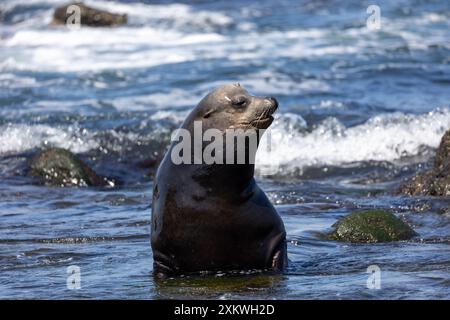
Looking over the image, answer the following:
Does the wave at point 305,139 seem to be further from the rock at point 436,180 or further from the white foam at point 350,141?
the rock at point 436,180

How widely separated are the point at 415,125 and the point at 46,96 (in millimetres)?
6461

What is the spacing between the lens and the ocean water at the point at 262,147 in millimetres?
7730

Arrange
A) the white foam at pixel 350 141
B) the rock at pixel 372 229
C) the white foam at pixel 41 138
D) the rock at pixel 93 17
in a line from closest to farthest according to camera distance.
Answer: the rock at pixel 372 229, the white foam at pixel 350 141, the white foam at pixel 41 138, the rock at pixel 93 17

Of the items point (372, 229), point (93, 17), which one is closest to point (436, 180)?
point (372, 229)

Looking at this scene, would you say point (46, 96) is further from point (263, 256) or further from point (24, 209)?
point (263, 256)

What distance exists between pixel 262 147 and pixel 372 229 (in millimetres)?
6160

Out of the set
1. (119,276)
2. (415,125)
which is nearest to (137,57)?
(415,125)

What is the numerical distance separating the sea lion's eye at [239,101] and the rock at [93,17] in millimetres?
21398

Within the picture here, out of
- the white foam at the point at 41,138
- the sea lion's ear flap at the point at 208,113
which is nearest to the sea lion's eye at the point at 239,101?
the sea lion's ear flap at the point at 208,113

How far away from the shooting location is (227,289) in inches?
281

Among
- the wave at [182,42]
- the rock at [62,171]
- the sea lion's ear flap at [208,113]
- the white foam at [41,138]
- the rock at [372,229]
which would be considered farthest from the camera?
the wave at [182,42]

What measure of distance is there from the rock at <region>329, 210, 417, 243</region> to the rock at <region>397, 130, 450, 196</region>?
173cm

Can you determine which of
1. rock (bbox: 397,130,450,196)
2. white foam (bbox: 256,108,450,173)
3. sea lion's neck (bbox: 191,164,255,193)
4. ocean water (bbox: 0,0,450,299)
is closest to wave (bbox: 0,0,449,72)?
ocean water (bbox: 0,0,450,299)
